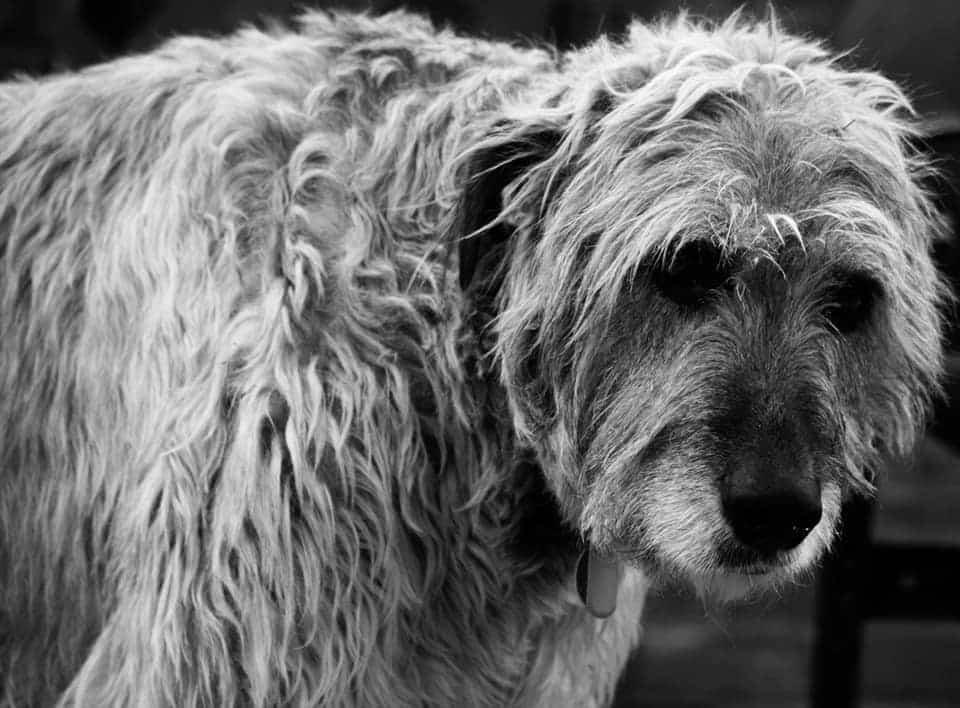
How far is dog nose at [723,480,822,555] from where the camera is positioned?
267cm

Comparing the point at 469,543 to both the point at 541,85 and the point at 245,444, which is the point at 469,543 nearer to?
the point at 245,444

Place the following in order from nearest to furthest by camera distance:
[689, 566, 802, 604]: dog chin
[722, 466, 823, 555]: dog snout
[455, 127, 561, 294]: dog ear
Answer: [722, 466, 823, 555]: dog snout → [689, 566, 802, 604]: dog chin → [455, 127, 561, 294]: dog ear

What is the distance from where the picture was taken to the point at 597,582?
3.18 m

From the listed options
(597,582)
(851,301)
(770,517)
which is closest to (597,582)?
(597,582)

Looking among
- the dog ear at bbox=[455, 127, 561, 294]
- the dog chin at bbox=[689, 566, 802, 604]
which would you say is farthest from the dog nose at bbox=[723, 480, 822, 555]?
the dog ear at bbox=[455, 127, 561, 294]

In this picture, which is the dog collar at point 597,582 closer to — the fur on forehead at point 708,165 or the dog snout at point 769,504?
the dog snout at point 769,504

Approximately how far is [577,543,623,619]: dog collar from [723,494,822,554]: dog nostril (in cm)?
48

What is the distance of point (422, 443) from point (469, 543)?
0.27m

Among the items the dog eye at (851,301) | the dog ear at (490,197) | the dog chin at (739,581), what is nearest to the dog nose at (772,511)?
the dog chin at (739,581)

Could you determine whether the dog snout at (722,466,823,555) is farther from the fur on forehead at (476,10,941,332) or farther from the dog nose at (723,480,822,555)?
the fur on forehead at (476,10,941,332)

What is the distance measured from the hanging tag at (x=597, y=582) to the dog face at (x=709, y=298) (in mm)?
135

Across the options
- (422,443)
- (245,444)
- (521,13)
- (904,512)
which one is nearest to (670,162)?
(422,443)

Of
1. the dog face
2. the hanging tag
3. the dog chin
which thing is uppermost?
the dog face

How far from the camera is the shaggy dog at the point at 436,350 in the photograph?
2.79 meters
